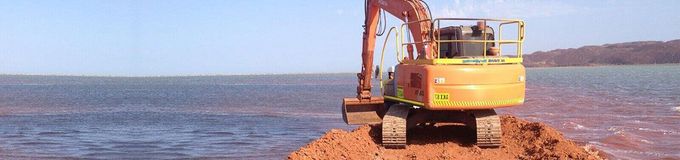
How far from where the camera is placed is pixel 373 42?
46.1 ft

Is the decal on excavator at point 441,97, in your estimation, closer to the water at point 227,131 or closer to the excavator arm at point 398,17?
the excavator arm at point 398,17

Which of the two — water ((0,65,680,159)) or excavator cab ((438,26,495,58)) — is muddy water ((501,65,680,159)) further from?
excavator cab ((438,26,495,58))

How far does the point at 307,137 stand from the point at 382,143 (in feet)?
23.6

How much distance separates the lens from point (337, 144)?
10664 mm

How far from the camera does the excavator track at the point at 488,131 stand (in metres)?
11.1

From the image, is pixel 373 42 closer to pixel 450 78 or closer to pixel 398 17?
pixel 398 17

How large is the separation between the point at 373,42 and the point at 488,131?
3.75 metres

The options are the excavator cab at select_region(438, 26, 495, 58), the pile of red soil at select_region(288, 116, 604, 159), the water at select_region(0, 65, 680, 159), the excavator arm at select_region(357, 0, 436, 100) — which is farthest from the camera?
the water at select_region(0, 65, 680, 159)

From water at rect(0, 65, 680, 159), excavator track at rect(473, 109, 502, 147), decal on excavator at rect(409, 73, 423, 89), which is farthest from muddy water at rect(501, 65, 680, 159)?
decal on excavator at rect(409, 73, 423, 89)

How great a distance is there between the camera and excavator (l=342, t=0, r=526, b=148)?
10.5 m

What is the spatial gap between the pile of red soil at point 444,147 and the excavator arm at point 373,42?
2.86 ft

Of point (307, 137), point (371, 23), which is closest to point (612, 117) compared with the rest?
point (307, 137)

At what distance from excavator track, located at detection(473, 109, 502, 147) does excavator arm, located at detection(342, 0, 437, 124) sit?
62.8 inches

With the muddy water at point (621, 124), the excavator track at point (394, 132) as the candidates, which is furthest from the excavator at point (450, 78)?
the muddy water at point (621, 124)
